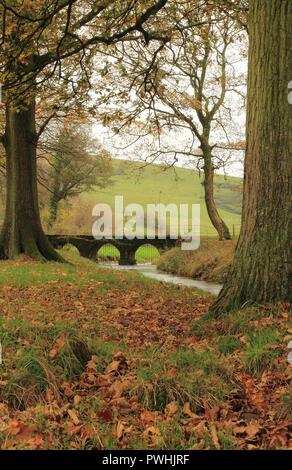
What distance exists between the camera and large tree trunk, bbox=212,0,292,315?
246 inches

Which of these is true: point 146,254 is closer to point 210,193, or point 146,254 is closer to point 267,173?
point 210,193

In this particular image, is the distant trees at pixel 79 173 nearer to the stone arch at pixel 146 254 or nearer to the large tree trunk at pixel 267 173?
the stone arch at pixel 146 254

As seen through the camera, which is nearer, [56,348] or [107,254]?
[56,348]

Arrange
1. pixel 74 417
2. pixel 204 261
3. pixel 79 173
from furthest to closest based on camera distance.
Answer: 1. pixel 79 173
2. pixel 204 261
3. pixel 74 417

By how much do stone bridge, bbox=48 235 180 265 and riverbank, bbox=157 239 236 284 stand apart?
7.82m

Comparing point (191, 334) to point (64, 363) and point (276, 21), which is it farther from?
point (276, 21)

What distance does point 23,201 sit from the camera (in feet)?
54.5

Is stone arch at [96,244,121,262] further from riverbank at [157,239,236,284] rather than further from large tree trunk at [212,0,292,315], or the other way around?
large tree trunk at [212,0,292,315]

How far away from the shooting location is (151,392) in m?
4.13

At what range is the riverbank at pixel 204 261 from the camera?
68.2ft

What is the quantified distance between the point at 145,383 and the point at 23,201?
13249 millimetres
